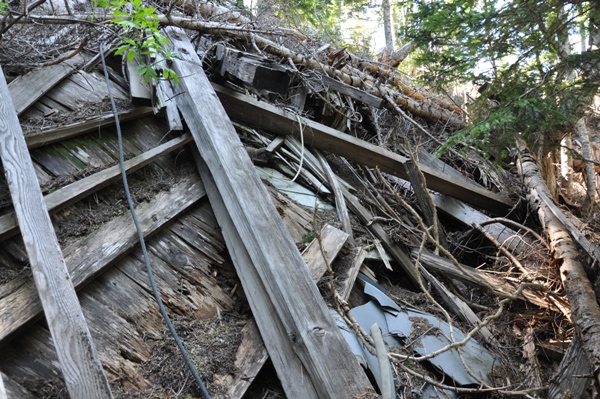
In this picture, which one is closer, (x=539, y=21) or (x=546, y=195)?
(x=539, y=21)

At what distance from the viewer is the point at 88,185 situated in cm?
314

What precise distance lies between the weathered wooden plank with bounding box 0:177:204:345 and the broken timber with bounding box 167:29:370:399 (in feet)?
0.85

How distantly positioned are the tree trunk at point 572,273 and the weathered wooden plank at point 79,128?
3.63 meters

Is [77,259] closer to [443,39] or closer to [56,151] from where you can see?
[56,151]

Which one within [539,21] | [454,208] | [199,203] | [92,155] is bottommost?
[454,208]

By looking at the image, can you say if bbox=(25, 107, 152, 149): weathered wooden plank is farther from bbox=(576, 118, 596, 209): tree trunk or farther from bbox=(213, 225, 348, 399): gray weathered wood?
bbox=(576, 118, 596, 209): tree trunk

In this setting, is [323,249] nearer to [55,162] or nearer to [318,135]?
[318,135]

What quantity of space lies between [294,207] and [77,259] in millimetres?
1816

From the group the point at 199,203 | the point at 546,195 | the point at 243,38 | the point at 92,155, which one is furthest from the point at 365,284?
the point at 243,38

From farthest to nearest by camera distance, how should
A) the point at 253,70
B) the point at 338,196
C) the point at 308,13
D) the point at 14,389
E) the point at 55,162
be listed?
the point at 308,13 < the point at 338,196 < the point at 253,70 < the point at 55,162 < the point at 14,389

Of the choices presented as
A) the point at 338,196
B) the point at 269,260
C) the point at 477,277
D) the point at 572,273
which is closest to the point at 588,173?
the point at 572,273

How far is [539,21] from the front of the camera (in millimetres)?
4445

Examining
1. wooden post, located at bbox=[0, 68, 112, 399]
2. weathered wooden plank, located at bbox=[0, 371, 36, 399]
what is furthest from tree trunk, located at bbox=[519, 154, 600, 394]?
weathered wooden plank, located at bbox=[0, 371, 36, 399]

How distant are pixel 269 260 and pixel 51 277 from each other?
117 centimetres
